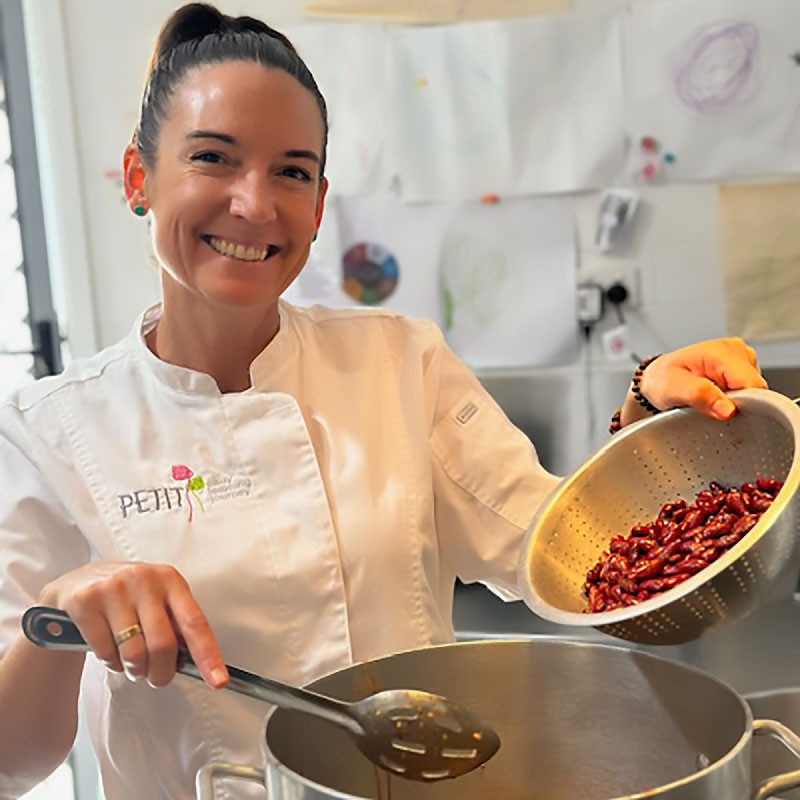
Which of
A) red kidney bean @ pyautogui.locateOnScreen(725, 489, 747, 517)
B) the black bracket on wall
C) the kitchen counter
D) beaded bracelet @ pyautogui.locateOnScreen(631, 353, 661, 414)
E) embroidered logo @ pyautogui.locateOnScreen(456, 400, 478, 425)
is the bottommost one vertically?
the kitchen counter

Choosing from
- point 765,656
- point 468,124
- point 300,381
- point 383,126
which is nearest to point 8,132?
point 383,126

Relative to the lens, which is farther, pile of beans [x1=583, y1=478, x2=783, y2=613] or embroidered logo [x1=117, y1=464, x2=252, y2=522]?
embroidered logo [x1=117, y1=464, x2=252, y2=522]

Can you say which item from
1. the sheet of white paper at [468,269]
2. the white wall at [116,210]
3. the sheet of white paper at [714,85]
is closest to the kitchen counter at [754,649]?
the white wall at [116,210]

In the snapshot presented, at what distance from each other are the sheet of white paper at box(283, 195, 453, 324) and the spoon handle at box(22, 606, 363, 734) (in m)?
1.85

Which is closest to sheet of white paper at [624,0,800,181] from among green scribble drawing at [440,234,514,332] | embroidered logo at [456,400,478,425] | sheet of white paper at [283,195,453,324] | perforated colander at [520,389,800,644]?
green scribble drawing at [440,234,514,332]

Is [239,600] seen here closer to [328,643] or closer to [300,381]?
[328,643]

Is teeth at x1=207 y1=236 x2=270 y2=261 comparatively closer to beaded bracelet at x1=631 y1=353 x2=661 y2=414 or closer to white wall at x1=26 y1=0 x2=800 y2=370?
beaded bracelet at x1=631 y1=353 x2=661 y2=414

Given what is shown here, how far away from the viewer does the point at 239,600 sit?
106 centimetres

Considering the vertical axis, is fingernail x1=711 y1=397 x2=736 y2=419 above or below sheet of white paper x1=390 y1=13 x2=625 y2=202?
below

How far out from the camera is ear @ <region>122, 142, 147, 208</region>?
3.73 ft

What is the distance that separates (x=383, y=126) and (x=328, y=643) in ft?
5.69

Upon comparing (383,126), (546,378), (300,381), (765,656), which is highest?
(383,126)

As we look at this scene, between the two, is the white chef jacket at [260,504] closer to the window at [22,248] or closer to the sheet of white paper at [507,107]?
the sheet of white paper at [507,107]

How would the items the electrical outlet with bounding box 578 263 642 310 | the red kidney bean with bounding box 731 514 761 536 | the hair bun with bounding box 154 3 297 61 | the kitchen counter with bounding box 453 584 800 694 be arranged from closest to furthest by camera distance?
1. the red kidney bean with bounding box 731 514 761 536
2. the hair bun with bounding box 154 3 297 61
3. the kitchen counter with bounding box 453 584 800 694
4. the electrical outlet with bounding box 578 263 642 310
